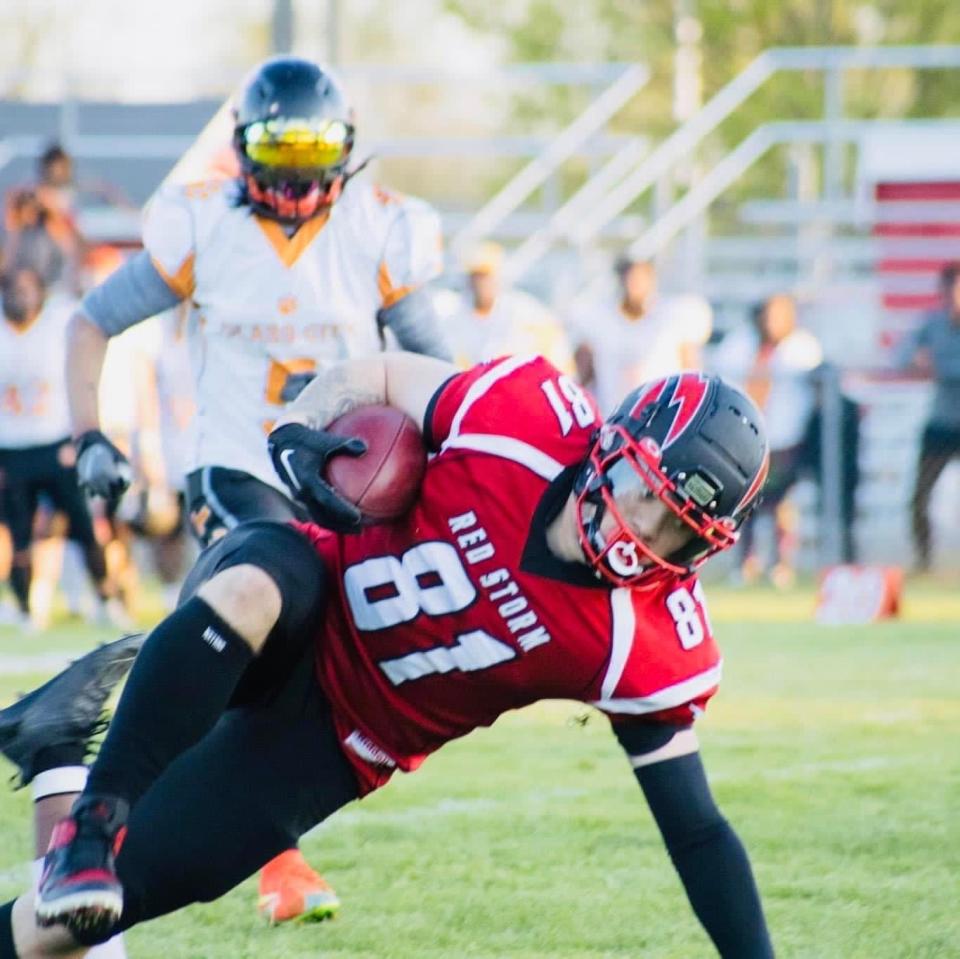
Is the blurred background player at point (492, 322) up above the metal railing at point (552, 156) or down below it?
below

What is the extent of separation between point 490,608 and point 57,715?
710mm

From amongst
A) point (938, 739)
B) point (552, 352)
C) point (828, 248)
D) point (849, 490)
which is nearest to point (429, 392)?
point (938, 739)

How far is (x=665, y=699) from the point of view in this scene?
314cm

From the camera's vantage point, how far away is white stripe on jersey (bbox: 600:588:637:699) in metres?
3.12

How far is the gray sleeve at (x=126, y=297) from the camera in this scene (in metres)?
4.66

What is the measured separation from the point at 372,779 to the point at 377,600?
1.09 ft

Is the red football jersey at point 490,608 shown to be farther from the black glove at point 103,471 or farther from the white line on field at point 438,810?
the white line on field at point 438,810

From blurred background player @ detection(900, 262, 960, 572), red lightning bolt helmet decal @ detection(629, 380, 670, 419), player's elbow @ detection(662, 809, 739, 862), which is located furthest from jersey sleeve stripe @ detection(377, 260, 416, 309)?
blurred background player @ detection(900, 262, 960, 572)

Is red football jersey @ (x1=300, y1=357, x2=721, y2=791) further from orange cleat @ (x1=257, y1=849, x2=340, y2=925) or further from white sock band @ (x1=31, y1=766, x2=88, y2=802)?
orange cleat @ (x1=257, y1=849, x2=340, y2=925)

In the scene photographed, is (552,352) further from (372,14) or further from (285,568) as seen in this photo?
(372,14)

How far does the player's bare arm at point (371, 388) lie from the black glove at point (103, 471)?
0.82 metres

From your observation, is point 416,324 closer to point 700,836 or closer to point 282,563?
point 282,563

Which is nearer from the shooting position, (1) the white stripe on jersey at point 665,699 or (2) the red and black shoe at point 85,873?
(2) the red and black shoe at point 85,873

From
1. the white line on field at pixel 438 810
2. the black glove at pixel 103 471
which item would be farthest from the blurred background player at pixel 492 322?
the black glove at pixel 103 471
